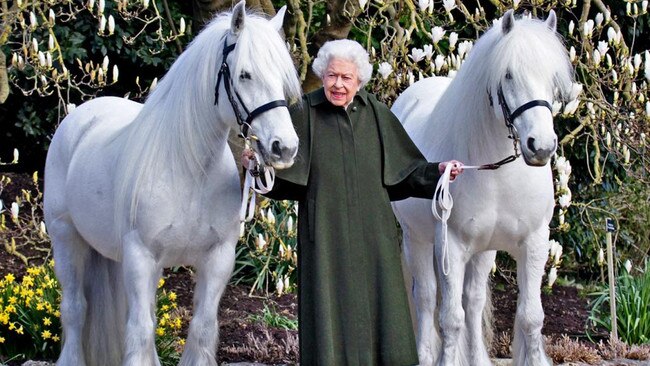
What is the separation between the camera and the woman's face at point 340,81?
15.6 ft

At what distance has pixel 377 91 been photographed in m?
7.79

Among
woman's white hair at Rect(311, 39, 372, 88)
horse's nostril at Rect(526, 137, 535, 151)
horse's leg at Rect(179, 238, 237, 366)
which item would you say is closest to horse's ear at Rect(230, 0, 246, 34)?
woman's white hair at Rect(311, 39, 372, 88)

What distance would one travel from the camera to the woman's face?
4.74 m

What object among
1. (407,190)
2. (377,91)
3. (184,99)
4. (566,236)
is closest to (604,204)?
(566,236)

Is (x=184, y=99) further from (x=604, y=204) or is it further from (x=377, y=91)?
(x=604, y=204)

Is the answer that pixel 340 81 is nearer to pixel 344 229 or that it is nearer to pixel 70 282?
pixel 344 229

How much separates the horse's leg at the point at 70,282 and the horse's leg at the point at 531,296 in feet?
7.36

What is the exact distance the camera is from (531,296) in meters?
5.36

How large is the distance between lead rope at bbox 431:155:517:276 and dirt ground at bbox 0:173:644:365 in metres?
1.55

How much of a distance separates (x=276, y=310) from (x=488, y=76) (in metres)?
2.95

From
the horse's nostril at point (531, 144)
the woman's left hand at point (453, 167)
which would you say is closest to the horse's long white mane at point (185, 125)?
the woman's left hand at point (453, 167)

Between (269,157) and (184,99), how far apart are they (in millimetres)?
670

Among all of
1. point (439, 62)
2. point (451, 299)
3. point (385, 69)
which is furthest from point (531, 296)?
point (439, 62)

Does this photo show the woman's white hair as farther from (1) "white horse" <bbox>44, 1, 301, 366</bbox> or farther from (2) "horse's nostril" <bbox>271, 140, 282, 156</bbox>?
(2) "horse's nostril" <bbox>271, 140, 282, 156</bbox>
